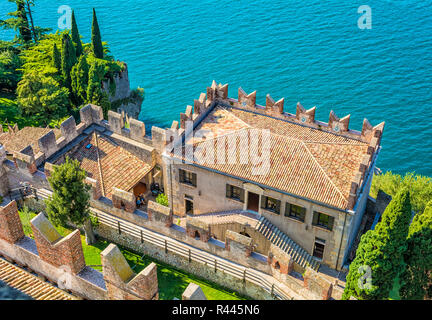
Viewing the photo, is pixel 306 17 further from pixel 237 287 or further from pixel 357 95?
pixel 237 287

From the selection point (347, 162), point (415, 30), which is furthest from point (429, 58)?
point (347, 162)

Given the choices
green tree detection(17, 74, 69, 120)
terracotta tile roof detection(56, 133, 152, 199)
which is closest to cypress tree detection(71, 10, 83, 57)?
green tree detection(17, 74, 69, 120)

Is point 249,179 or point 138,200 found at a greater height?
point 249,179

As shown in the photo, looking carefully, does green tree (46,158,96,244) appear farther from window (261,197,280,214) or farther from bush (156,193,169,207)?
window (261,197,280,214)

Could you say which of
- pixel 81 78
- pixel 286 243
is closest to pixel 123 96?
pixel 81 78

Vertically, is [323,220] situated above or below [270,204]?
below

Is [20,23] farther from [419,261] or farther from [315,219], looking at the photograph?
[419,261]
